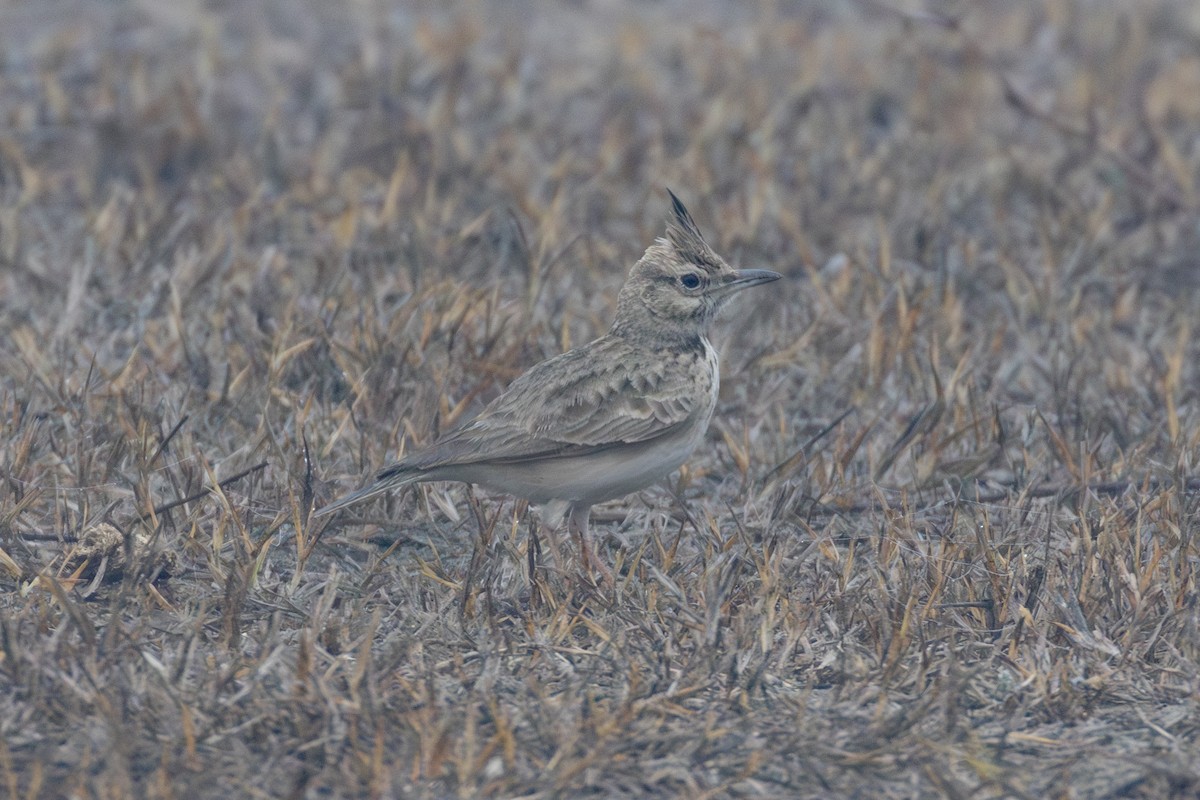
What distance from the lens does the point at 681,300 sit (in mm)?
5055

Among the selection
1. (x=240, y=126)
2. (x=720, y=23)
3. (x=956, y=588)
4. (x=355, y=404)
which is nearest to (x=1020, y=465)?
(x=956, y=588)

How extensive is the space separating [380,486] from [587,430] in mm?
580

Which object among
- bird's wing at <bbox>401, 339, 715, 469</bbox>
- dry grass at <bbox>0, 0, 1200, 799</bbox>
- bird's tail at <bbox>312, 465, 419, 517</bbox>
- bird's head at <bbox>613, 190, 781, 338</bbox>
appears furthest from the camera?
bird's head at <bbox>613, 190, 781, 338</bbox>

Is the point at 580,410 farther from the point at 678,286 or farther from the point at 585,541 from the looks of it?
the point at 678,286

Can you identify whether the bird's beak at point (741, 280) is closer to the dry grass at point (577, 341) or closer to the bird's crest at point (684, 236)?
the bird's crest at point (684, 236)

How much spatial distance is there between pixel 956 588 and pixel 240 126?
194 inches

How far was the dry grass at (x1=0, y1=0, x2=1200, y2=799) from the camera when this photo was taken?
3.77 m

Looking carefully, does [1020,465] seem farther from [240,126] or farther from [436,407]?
[240,126]

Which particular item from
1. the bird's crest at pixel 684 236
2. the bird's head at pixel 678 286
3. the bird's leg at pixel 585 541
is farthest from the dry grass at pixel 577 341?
the bird's crest at pixel 684 236

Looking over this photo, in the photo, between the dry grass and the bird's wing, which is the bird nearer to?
the bird's wing

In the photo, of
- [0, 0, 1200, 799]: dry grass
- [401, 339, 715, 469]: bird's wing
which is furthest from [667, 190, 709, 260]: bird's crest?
[0, 0, 1200, 799]: dry grass

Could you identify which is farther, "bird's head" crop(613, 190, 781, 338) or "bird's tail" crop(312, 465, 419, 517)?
"bird's head" crop(613, 190, 781, 338)

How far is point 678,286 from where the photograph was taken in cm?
Result: 507

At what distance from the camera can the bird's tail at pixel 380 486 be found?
4.53 meters
